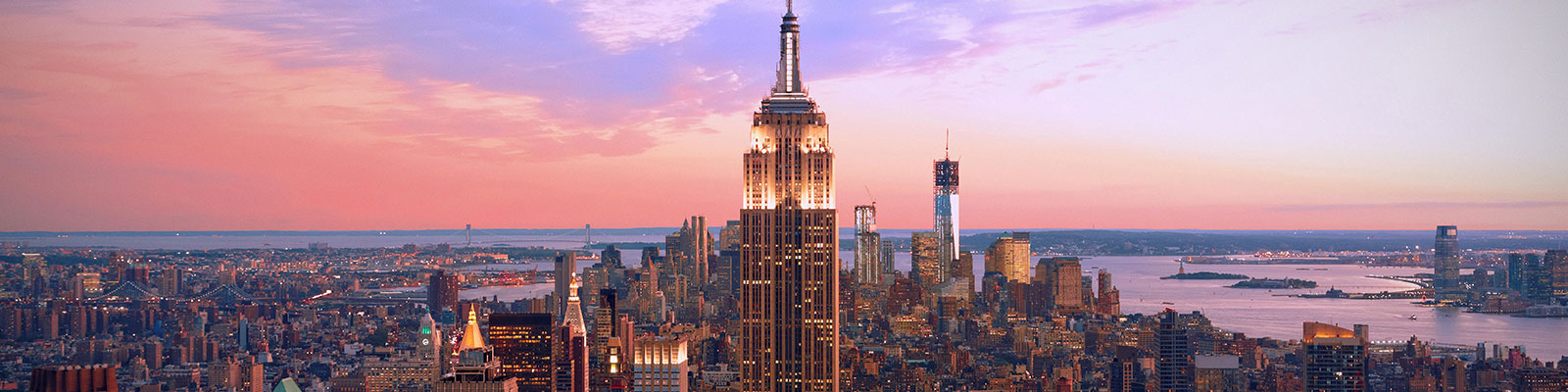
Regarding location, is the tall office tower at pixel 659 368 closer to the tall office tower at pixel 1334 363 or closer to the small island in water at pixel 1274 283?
the tall office tower at pixel 1334 363

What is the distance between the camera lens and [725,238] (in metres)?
69.3

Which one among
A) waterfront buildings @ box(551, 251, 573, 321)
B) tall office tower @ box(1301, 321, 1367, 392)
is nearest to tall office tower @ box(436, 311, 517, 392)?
tall office tower @ box(1301, 321, 1367, 392)

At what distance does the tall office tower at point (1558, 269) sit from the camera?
6284cm

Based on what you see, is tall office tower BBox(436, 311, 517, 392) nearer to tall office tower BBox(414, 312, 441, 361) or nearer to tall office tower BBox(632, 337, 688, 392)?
tall office tower BBox(632, 337, 688, 392)

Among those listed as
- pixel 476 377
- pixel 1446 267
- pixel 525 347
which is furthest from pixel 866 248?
pixel 476 377

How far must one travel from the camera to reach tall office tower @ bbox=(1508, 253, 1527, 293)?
67.8m

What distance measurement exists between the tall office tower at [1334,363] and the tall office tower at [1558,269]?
30.3 ft

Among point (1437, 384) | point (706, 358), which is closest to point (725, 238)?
point (706, 358)

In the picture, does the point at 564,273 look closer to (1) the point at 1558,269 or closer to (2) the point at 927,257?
(2) the point at 927,257

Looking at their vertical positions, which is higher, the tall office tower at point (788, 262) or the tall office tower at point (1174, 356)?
the tall office tower at point (788, 262)

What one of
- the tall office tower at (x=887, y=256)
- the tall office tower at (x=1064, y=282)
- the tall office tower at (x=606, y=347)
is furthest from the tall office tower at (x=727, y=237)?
the tall office tower at (x=1064, y=282)

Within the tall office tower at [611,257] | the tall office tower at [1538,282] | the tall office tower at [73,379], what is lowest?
the tall office tower at [73,379]

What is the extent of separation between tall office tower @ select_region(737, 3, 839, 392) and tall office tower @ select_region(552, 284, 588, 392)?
55.2ft

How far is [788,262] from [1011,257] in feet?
231
